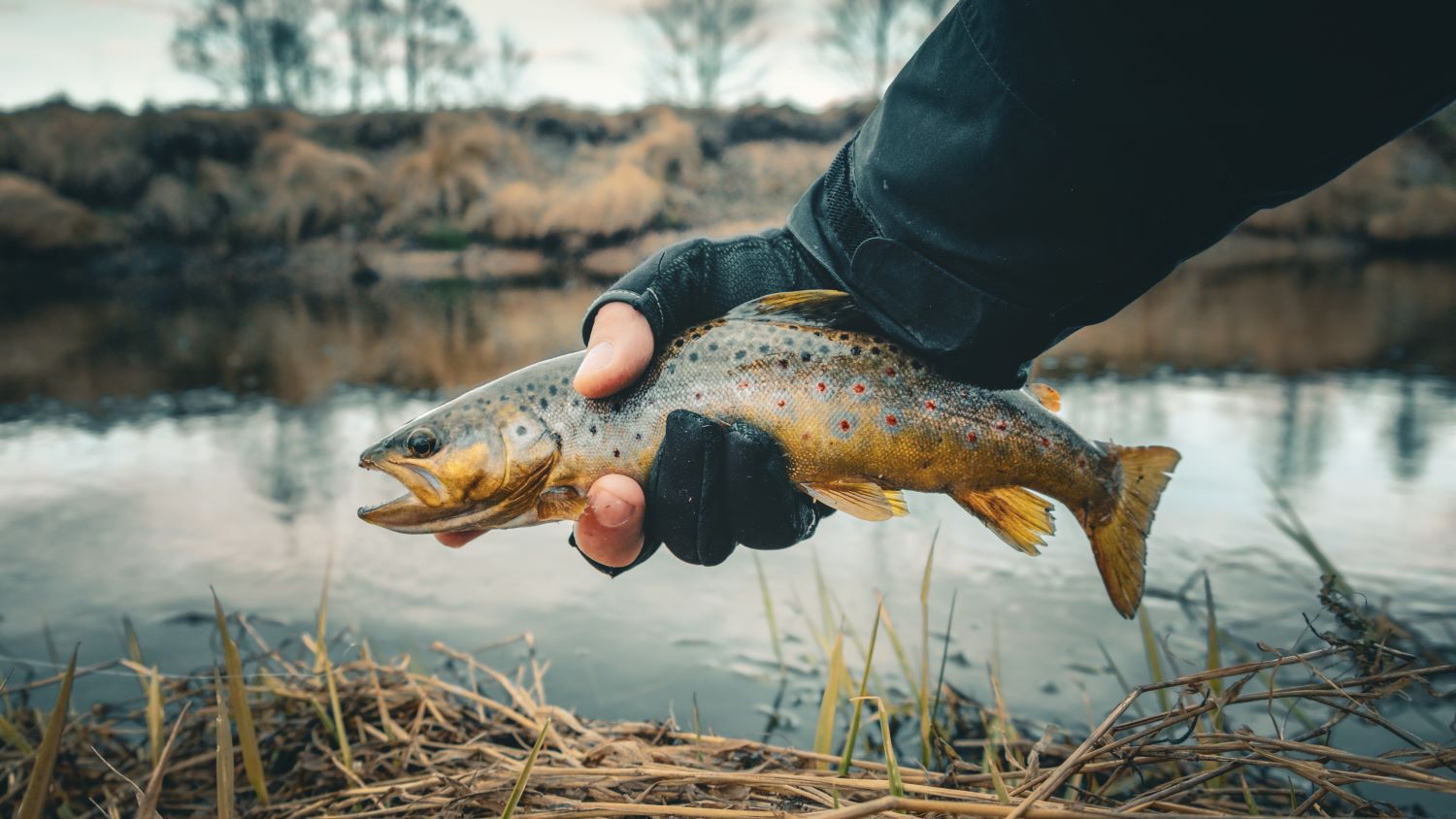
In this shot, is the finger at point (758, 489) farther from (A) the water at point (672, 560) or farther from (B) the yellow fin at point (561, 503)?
(A) the water at point (672, 560)

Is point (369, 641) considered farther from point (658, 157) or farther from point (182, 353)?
point (658, 157)

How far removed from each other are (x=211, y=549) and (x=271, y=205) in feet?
116

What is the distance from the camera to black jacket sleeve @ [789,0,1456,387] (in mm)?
1876

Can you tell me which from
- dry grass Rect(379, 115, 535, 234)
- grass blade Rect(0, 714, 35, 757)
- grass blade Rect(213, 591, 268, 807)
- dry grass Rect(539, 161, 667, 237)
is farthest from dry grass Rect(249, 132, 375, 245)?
grass blade Rect(213, 591, 268, 807)

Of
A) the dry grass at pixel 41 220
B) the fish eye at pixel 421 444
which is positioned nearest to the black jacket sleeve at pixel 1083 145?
the fish eye at pixel 421 444

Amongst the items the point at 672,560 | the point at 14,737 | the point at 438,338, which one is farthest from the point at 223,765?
the point at 438,338

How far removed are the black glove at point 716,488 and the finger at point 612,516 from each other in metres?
0.06

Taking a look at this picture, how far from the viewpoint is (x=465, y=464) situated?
2.63m

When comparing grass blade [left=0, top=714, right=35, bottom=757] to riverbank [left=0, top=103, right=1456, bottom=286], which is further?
riverbank [left=0, top=103, right=1456, bottom=286]

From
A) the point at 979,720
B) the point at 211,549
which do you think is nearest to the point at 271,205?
the point at 211,549

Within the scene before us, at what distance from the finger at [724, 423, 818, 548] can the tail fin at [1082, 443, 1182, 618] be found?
95cm

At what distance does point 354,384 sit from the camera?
46.2ft

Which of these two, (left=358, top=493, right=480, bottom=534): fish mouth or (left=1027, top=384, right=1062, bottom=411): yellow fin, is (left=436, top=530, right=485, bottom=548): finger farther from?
(left=1027, top=384, right=1062, bottom=411): yellow fin

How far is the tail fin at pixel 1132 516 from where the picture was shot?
2.62 m
